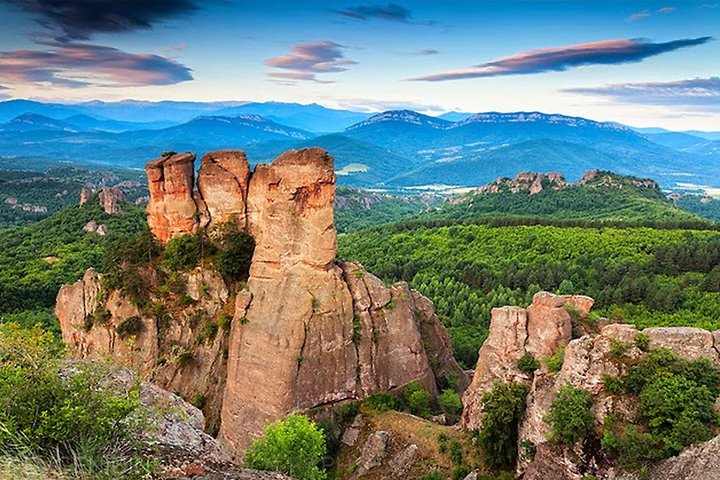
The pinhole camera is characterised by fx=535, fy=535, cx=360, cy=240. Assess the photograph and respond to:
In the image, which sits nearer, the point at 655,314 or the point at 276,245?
the point at 276,245

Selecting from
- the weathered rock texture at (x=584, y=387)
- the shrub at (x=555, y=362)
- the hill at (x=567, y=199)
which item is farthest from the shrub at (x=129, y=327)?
the hill at (x=567, y=199)

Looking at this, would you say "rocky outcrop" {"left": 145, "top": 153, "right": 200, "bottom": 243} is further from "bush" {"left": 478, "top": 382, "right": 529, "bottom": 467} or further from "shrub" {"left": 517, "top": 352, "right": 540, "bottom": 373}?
"shrub" {"left": 517, "top": 352, "right": 540, "bottom": 373}

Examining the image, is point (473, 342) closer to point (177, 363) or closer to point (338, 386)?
point (338, 386)

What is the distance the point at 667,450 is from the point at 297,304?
64.6 feet

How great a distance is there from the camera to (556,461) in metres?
22.0

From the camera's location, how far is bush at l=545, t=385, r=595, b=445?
21547 mm

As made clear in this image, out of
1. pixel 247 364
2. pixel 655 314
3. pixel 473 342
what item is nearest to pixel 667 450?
pixel 247 364

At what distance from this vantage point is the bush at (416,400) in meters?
33.0

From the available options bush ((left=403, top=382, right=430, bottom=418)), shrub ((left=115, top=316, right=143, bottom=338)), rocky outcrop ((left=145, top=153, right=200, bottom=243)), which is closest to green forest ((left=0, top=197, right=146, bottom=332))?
shrub ((left=115, top=316, right=143, bottom=338))

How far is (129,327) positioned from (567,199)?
508 feet

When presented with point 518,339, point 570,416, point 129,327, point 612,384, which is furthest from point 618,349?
point 129,327

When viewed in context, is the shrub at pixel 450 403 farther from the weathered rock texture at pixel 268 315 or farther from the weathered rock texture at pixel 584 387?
the weathered rock texture at pixel 584 387

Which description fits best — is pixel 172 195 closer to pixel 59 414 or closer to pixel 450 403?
pixel 450 403

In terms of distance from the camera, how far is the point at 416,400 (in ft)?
108
